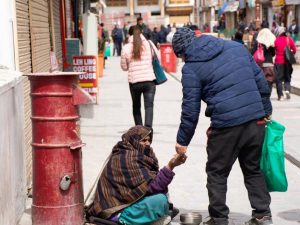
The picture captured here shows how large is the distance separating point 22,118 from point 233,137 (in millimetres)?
1983

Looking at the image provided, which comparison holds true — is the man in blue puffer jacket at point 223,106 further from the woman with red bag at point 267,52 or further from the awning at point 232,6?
the awning at point 232,6

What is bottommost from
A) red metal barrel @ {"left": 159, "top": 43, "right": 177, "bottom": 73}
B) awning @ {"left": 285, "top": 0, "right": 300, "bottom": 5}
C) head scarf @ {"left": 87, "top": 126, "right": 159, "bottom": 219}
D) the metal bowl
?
red metal barrel @ {"left": 159, "top": 43, "right": 177, "bottom": 73}

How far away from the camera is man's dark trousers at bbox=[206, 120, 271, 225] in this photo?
Answer: 5.59m

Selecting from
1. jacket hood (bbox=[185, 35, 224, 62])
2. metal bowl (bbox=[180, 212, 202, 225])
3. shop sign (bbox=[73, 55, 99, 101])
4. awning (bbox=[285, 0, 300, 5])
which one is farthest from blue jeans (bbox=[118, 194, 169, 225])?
awning (bbox=[285, 0, 300, 5])

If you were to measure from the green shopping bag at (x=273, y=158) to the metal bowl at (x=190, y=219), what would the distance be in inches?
26.5

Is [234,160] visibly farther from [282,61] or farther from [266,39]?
[282,61]

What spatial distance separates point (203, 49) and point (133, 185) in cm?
119

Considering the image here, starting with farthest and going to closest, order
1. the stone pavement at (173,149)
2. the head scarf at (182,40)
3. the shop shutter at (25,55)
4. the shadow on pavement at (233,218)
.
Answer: the shop shutter at (25,55)
the stone pavement at (173,149)
the shadow on pavement at (233,218)
the head scarf at (182,40)

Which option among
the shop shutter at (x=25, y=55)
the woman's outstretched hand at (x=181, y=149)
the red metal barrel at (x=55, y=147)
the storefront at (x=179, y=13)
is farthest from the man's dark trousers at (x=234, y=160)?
the storefront at (x=179, y=13)

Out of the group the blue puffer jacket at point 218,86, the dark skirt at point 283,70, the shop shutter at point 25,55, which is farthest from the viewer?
the dark skirt at point 283,70

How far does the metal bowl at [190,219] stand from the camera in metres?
6.02

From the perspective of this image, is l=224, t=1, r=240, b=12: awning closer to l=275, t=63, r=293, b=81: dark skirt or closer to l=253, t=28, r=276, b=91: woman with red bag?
l=275, t=63, r=293, b=81: dark skirt

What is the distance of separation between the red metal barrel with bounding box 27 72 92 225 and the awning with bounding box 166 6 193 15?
70.6 metres

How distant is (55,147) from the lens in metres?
5.69
